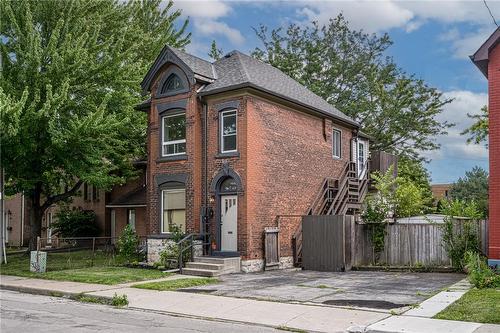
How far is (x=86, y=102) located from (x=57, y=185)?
4966mm

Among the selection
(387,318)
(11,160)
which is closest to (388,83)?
(11,160)

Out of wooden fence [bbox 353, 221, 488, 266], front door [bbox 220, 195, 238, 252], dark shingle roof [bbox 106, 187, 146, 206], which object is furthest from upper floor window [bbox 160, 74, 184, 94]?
wooden fence [bbox 353, 221, 488, 266]

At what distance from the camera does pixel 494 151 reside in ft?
54.2

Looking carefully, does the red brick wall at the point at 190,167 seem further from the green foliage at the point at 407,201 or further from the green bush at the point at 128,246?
the green foliage at the point at 407,201

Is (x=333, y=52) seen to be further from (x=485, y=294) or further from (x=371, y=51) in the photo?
(x=485, y=294)

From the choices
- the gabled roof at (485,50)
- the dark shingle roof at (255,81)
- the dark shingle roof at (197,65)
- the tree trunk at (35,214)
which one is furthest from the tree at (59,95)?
the gabled roof at (485,50)

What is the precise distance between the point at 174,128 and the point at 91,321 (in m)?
12.4

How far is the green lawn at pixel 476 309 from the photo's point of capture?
33.4 ft

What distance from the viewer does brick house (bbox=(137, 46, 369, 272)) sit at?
19.9 metres

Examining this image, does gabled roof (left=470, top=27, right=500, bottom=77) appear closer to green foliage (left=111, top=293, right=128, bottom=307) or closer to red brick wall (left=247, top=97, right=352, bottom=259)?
red brick wall (left=247, top=97, right=352, bottom=259)

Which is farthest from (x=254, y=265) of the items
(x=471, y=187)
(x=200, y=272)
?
(x=471, y=187)

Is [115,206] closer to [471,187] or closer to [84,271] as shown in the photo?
[84,271]

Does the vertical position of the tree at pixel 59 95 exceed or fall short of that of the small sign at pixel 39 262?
it exceeds it

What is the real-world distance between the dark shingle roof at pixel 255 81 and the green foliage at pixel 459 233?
7.57m
